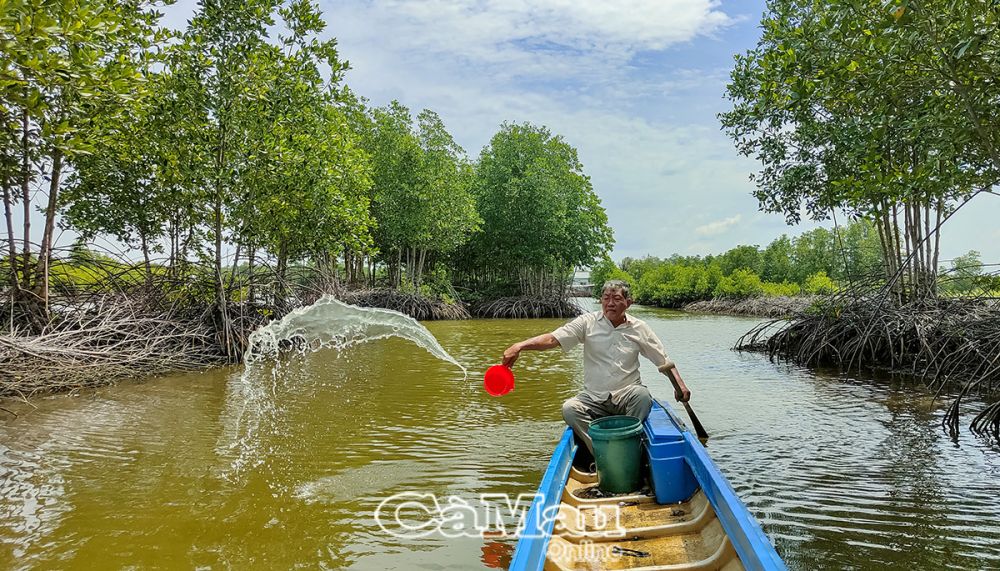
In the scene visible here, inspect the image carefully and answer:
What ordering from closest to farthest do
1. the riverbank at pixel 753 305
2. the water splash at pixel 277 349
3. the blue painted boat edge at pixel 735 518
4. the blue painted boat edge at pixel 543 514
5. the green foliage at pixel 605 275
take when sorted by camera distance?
1. the blue painted boat edge at pixel 735 518
2. the blue painted boat edge at pixel 543 514
3. the water splash at pixel 277 349
4. the riverbank at pixel 753 305
5. the green foliage at pixel 605 275

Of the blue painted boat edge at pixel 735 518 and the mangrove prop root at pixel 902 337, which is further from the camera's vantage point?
the mangrove prop root at pixel 902 337

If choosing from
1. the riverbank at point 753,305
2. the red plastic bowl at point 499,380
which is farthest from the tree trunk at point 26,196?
the riverbank at point 753,305

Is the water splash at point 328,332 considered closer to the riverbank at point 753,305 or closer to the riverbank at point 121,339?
the riverbank at point 121,339

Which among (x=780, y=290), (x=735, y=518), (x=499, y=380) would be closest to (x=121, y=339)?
(x=499, y=380)

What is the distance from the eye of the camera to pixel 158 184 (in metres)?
11.5

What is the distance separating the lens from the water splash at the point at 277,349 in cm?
609

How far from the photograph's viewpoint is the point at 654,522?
3.52 m

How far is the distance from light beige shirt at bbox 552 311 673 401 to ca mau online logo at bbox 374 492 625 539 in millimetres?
1048

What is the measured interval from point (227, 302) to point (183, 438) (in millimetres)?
6299

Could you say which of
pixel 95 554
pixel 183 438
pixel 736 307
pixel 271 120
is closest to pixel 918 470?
pixel 95 554

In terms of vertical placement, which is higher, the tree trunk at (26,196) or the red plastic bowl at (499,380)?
the tree trunk at (26,196)

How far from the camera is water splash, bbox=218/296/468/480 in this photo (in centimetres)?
609

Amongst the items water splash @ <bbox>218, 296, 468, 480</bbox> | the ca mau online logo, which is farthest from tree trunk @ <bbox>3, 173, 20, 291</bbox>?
the ca mau online logo

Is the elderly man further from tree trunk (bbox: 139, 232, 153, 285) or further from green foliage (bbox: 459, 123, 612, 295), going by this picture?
green foliage (bbox: 459, 123, 612, 295)
